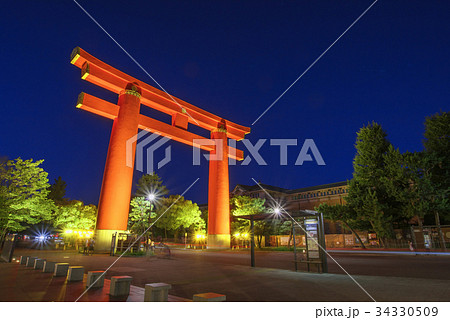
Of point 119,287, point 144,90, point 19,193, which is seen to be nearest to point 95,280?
point 119,287

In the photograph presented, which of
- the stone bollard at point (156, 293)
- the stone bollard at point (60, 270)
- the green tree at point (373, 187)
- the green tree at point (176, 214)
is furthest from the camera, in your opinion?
the green tree at point (176, 214)

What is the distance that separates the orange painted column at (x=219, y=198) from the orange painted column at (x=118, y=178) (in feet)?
36.2

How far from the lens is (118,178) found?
22406 millimetres

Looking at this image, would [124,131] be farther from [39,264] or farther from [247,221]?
[247,221]

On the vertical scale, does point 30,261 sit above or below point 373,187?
below

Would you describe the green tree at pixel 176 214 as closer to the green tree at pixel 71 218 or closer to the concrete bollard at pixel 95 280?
the green tree at pixel 71 218

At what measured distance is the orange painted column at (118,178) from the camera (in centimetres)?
2148

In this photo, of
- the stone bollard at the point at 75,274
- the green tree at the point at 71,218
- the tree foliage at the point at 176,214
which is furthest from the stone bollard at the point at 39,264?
the tree foliage at the point at 176,214

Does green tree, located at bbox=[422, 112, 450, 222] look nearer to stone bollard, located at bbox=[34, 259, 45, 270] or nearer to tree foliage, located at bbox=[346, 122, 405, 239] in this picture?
tree foliage, located at bbox=[346, 122, 405, 239]

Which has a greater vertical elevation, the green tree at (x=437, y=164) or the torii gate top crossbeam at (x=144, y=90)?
the torii gate top crossbeam at (x=144, y=90)

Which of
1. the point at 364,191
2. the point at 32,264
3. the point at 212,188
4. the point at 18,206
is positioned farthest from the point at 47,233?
the point at 364,191

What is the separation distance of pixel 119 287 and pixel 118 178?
1783 centimetres

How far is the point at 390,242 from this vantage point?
27188 millimetres
